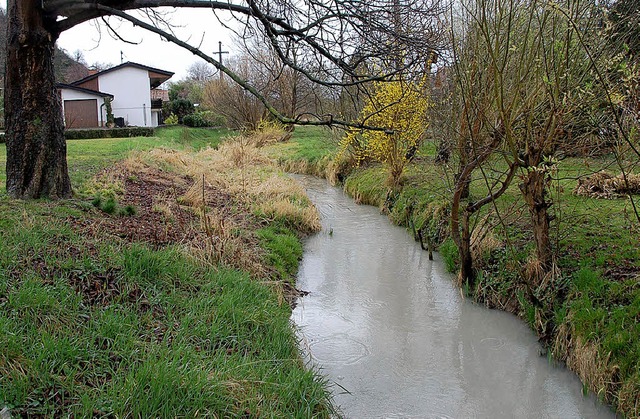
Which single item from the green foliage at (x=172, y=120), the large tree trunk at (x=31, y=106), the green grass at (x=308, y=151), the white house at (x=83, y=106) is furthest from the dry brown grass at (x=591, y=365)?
the green foliage at (x=172, y=120)

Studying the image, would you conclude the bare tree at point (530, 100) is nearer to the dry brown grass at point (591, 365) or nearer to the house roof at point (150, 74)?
the dry brown grass at point (591, 365)

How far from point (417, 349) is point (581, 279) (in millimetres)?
2137

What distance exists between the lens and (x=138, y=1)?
24.8 feet

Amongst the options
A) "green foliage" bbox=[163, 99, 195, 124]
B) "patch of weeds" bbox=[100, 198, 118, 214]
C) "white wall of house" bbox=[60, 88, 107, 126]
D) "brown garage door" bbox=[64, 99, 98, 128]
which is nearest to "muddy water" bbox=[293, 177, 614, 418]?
"patch of weeds" bbox=[100, 198, 118, 214]

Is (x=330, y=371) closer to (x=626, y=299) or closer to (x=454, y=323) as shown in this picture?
(x=454, y=323)

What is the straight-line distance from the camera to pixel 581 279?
6.55m

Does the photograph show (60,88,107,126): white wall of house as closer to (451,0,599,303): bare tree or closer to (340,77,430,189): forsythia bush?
(340,77,430,189): forsythia bush

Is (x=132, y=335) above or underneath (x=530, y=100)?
underneath

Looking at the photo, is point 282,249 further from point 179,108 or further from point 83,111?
point 179,108

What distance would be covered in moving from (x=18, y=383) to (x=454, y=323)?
18.4ft

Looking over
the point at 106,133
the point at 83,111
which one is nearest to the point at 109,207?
the point at 106,133

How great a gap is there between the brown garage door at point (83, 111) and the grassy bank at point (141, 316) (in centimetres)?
2842

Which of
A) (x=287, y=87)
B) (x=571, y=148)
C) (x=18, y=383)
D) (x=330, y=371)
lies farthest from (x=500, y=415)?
(x=287, y=87)

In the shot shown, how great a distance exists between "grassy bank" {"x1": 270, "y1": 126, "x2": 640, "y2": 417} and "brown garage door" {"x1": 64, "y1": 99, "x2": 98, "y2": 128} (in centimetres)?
2949
